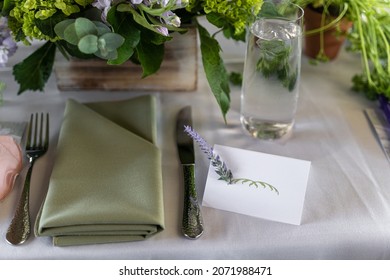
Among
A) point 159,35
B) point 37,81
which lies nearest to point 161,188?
point 159,35

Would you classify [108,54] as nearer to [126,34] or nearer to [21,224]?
[126,34]

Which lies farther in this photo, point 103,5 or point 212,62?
point 212,62

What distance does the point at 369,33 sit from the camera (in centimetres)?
78

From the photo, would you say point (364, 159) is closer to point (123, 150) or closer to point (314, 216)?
point (314, 216)

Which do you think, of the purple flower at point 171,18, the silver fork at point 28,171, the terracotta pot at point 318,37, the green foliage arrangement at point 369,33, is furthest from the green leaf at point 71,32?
the terracotta pot at point 318,37

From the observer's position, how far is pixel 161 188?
2.02 ft

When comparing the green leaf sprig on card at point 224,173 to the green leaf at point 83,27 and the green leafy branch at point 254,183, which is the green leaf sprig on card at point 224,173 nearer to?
the green leafy branch at point 254,183

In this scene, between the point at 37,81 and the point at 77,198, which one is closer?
the point at 77,198

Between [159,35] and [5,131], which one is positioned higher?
[159,35]

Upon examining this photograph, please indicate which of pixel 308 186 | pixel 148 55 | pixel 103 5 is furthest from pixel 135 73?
pixel 308 186

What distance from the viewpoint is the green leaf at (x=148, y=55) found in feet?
2.14

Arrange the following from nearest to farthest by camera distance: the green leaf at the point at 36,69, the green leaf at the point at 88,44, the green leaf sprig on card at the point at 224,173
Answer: the green leaf at the point at 88,44 → the green leaf sprig on card at the point at 224,173 → the green leaf at the point at 36,69

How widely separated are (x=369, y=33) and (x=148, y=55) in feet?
1.21
